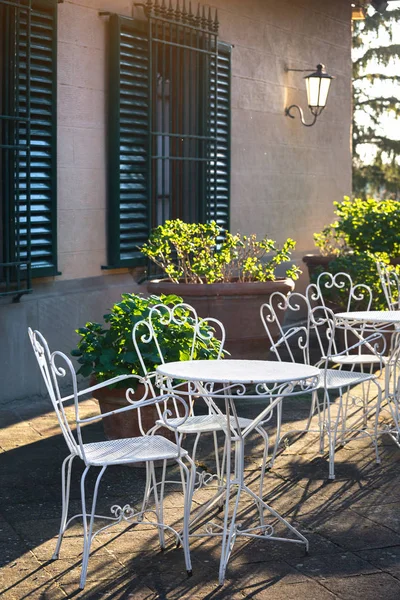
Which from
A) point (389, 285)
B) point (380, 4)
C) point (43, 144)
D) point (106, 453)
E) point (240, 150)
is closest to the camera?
point (106, 453)

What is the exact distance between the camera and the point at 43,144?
6.94 meters

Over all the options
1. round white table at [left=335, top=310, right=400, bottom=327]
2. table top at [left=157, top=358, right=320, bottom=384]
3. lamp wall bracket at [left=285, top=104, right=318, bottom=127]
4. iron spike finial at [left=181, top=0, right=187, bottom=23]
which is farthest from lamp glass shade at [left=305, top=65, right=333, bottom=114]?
table top at [left=157, top=358, right=320, bottom=384]

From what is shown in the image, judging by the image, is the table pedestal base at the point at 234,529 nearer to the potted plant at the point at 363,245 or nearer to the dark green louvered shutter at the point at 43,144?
the dark green louvered shutter at the point at 43,144

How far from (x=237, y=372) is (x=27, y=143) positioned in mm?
3275

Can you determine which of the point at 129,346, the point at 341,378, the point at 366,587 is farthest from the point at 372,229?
the point at 366,587

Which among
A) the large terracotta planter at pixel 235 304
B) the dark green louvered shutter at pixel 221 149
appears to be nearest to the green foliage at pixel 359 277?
the dark green louvered shutter at pixel 221 149

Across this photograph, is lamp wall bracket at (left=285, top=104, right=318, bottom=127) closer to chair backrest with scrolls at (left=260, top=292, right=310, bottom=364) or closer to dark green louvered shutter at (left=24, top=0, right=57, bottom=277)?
chair backrest with scrolls at (left=260, top=292, right=310, bottom=364)

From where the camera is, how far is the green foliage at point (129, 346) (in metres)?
5.18

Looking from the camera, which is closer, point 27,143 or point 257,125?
point 27,143

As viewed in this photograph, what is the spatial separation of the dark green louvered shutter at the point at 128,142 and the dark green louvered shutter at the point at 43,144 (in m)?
0.68

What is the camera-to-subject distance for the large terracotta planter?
22.9 feet

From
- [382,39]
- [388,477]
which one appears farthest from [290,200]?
[382,39]

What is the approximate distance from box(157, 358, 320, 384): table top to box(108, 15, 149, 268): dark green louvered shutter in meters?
3.52

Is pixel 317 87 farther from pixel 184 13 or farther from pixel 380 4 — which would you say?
pixel 184 13
